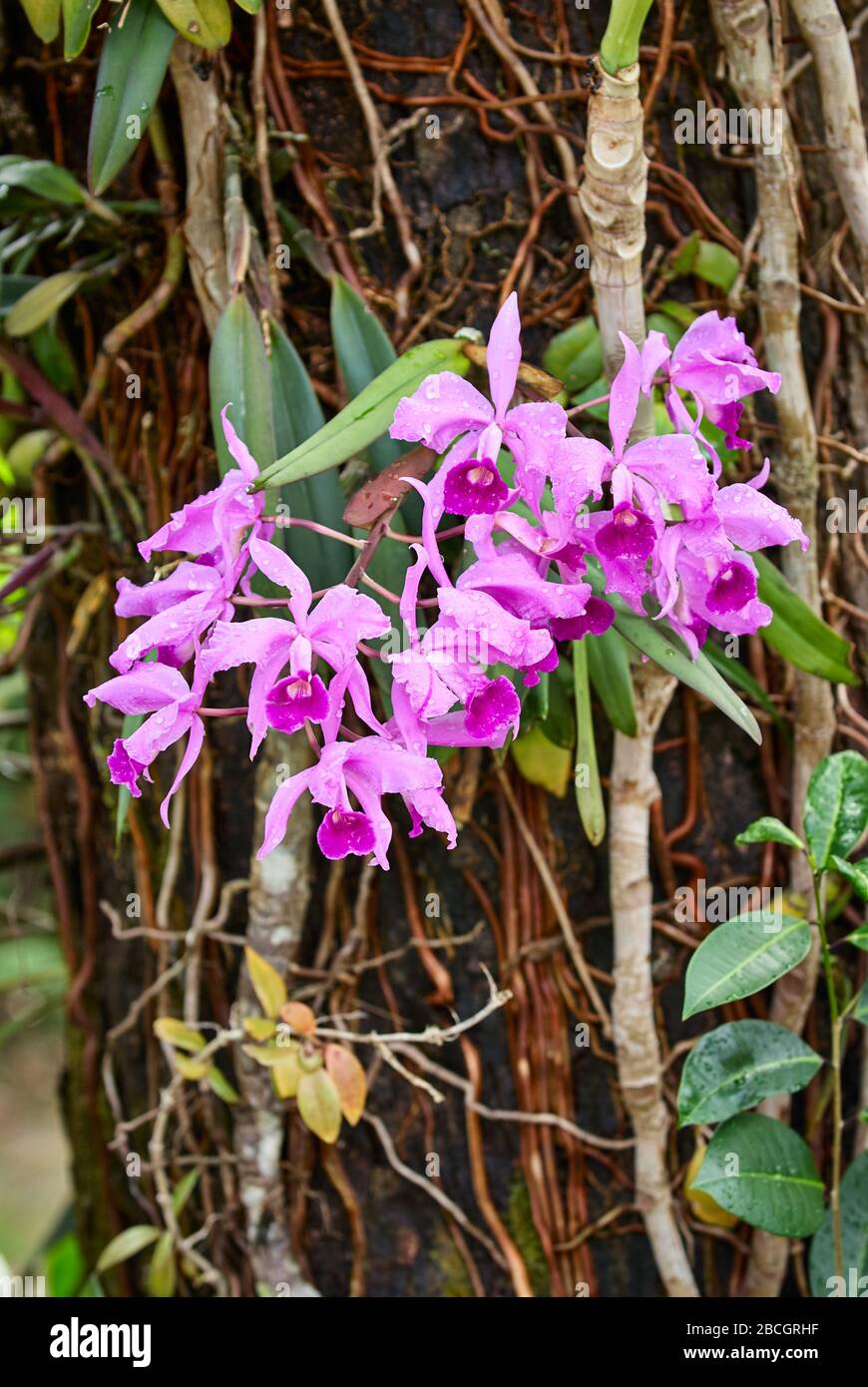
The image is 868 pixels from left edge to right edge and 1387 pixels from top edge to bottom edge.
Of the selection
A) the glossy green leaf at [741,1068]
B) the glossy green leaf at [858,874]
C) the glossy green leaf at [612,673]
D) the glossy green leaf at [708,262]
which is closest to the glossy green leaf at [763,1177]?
the glossy green leaf at [741,1068]

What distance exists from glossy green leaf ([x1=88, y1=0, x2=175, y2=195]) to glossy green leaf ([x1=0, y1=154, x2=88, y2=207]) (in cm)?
17

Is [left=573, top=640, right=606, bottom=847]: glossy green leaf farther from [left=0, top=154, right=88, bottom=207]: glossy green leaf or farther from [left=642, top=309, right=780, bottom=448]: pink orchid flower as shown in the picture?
[left=0, top=154, right=88, bottom=207]: glossy green leaf

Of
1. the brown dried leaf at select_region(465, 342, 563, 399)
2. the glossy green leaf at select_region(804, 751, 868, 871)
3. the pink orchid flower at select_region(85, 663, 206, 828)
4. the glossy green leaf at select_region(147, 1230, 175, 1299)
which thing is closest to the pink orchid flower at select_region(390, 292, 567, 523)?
the brown dried leaf at select_region(465, 342, 563, 399)

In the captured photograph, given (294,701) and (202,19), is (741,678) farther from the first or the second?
(202,19)

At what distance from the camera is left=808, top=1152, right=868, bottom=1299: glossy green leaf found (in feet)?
3.33

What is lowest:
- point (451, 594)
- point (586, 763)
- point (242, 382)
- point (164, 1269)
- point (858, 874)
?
point (164, 1269)

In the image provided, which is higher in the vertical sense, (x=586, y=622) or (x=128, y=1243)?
(x=586, y=622)

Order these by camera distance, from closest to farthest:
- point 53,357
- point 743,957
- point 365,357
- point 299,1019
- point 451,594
Result: point 451,594, point 743,957, point 365,357, point 299,1019, point 53,357

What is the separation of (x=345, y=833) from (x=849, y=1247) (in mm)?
676

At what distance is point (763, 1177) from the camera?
0.97 metres

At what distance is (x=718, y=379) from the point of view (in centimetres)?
83

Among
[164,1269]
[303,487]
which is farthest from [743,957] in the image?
[164,1269]

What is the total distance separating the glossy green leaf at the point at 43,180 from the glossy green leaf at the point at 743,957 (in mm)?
948
